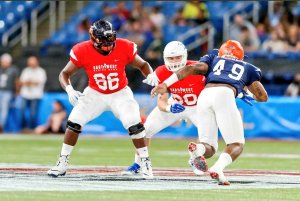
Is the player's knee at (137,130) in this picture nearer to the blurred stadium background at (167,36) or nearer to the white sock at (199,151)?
the white sock at (199,151)

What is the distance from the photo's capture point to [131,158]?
14992 millimetres

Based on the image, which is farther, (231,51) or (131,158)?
(131,158)

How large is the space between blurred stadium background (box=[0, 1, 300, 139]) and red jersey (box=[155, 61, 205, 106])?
8.28m

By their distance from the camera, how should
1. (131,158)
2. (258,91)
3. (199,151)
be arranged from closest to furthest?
1. (199,151)
2. (258,91)
3. (131,158)

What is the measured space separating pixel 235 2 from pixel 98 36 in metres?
13.2

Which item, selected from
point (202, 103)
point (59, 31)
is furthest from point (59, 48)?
point (202, 103)

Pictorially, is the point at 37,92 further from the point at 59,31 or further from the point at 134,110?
the point at 134,110

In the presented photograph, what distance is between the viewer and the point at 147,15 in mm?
24406

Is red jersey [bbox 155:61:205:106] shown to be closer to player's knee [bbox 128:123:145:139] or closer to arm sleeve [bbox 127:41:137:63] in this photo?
arm sleeve [bbox 127:41:137:63]

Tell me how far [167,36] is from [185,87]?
11.5 m

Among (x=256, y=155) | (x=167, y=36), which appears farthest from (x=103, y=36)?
(x=167, y=36)

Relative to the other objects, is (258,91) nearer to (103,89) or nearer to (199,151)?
(199,151)

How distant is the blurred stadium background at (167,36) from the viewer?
20828 mm

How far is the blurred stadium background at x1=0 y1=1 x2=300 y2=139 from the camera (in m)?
20.8
